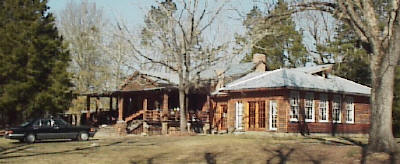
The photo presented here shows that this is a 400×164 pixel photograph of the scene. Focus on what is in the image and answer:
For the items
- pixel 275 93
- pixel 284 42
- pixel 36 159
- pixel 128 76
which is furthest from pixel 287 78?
pixel 284 42

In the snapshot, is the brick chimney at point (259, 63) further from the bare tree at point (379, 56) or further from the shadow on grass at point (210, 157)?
the bare tree at point (379, 56)

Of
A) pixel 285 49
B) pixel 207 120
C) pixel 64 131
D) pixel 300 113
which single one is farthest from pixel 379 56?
pixel 285 49

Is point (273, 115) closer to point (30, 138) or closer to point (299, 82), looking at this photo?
point (299, 82)

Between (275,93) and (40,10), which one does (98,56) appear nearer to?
(40,10)

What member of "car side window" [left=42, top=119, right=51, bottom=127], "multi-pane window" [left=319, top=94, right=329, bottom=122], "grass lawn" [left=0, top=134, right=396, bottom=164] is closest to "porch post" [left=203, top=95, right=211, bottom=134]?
"multi-pane window" [left=319, top=94, right=329, bottom=122]

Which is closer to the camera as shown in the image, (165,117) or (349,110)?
(349,110)

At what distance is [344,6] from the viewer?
16.2 metres

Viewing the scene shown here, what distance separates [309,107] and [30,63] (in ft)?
59.5

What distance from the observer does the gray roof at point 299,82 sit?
30.2 m

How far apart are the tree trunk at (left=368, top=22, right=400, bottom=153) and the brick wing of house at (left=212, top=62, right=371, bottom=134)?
13163mm

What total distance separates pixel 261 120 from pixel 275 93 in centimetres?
209

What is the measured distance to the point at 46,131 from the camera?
25328 millimetres

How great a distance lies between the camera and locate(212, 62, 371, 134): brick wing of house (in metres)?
29.8

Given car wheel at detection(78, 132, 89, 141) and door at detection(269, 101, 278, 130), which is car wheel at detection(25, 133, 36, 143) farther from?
door at detection(269, 101, 278, 130)
